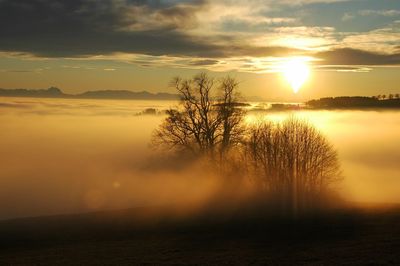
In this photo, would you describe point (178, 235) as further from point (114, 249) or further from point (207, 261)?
point (207, 261)

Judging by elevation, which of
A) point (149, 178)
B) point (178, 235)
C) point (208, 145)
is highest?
point (208, 145)

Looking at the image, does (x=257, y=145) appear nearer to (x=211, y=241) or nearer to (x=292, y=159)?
(x=292, y=159)

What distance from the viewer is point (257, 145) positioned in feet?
222

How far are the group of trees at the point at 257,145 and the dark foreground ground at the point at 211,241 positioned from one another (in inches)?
Result: 353

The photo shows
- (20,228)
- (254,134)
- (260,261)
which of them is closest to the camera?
(260,261)

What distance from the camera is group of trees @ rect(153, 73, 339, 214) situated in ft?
184

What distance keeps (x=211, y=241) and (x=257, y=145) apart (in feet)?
95.7

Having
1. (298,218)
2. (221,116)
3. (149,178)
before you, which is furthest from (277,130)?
(149,178)

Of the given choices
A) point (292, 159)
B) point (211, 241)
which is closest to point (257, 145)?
point (292, 159)

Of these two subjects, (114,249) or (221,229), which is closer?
(114,249)

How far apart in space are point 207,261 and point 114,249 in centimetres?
976

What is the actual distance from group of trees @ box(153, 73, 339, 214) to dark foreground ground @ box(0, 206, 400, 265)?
8962 mm

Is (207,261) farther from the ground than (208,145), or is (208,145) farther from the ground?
(208,145)

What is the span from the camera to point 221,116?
55.7 meters
